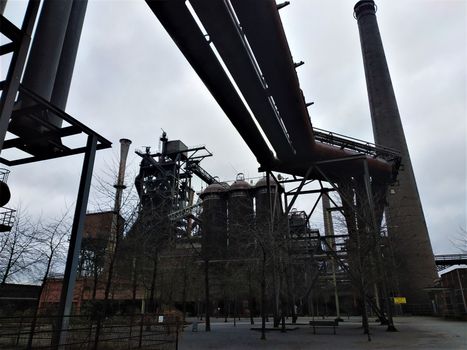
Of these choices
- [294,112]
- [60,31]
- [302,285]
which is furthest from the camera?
Answer: [302,285]

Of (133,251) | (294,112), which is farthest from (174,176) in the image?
(294,112)

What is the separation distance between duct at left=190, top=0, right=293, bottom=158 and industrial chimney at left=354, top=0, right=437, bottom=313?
24.8 m

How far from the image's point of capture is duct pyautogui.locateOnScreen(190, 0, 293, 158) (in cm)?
1020

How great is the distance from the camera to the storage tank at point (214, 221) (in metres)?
35.6

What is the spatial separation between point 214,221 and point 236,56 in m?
30.0

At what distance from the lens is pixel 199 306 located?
43.9 meters

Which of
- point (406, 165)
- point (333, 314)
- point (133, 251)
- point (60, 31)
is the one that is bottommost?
point (333, 314)

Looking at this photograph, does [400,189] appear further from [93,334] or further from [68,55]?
[68,55]

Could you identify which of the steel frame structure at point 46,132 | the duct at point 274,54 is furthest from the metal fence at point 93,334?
the duct at point 274,54

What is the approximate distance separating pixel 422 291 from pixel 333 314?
58.4 feet

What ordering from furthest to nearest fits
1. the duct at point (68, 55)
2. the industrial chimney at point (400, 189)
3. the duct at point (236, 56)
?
1. the industrial chimney at point (400, 189)
2. the duct at point (236, 56)
3. the duct at point (68, 55)

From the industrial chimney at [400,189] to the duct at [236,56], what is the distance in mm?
24835

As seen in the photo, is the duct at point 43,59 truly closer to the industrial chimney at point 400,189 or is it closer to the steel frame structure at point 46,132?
the steel frame structure at point 46,132

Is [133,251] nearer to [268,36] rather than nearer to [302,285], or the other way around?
[268,36]
